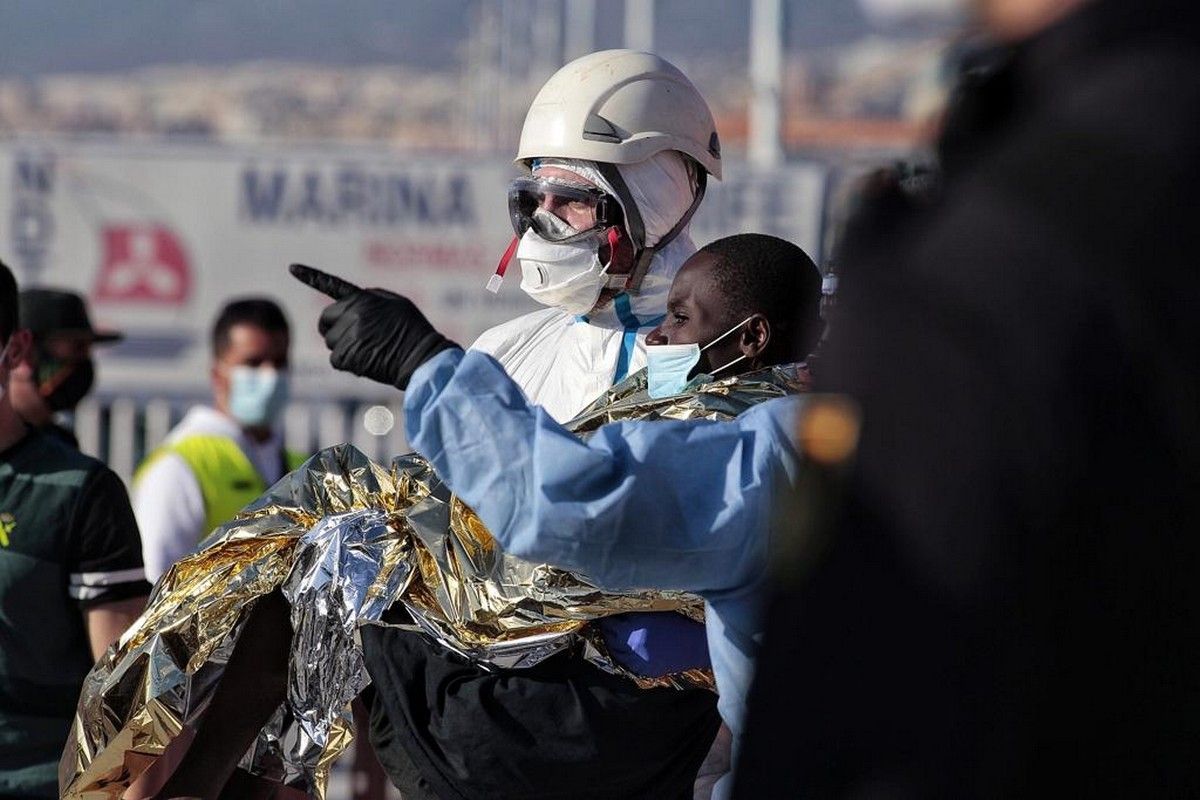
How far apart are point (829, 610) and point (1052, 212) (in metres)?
0.25

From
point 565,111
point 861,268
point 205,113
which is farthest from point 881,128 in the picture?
point 861,268

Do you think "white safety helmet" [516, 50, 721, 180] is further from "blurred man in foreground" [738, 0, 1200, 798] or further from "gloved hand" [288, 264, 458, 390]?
"blurred man in foreground" [738, 0, 1200, 798]

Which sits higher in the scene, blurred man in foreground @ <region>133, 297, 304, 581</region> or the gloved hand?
the gloved hand

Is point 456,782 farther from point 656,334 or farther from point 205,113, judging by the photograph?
point 205,113

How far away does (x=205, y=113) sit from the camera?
174 ft

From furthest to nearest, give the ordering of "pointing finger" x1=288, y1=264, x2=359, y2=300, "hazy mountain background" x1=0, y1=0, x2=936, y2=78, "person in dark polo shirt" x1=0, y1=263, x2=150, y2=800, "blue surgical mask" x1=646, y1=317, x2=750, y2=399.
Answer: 1. "hazy mountain background" x1=0, y1=0, x2=936, y2=78
2. "person in dark polo shirt" x1=0, y1=263, x2=150, y2=800
3. "blue surgical mask" x1=646, y1=317, x2=750, y2=399
4. "pointing finger" x1=288, y1=264, x2=359, y2=300

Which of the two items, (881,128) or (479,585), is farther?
(881,128)

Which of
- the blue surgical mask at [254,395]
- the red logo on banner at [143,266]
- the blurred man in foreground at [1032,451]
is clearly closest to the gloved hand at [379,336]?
the blurred man in foreground at [1032,451]

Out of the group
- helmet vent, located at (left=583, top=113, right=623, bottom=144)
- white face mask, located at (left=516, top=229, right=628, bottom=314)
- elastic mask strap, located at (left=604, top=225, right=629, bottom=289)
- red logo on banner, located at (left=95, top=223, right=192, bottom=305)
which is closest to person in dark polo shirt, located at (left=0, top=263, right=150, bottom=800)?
white face mask, located at (left=516, top=229, right=628, bottom=314)

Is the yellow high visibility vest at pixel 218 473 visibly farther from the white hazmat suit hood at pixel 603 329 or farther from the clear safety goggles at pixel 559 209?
the clear safety goggles at pixel 559 209

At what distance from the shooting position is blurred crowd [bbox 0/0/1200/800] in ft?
3.04

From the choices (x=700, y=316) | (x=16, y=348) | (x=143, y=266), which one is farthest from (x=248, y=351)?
(x=143, y=266)

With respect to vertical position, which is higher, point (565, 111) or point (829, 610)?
point (565, 111)

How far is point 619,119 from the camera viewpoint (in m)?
3.38
